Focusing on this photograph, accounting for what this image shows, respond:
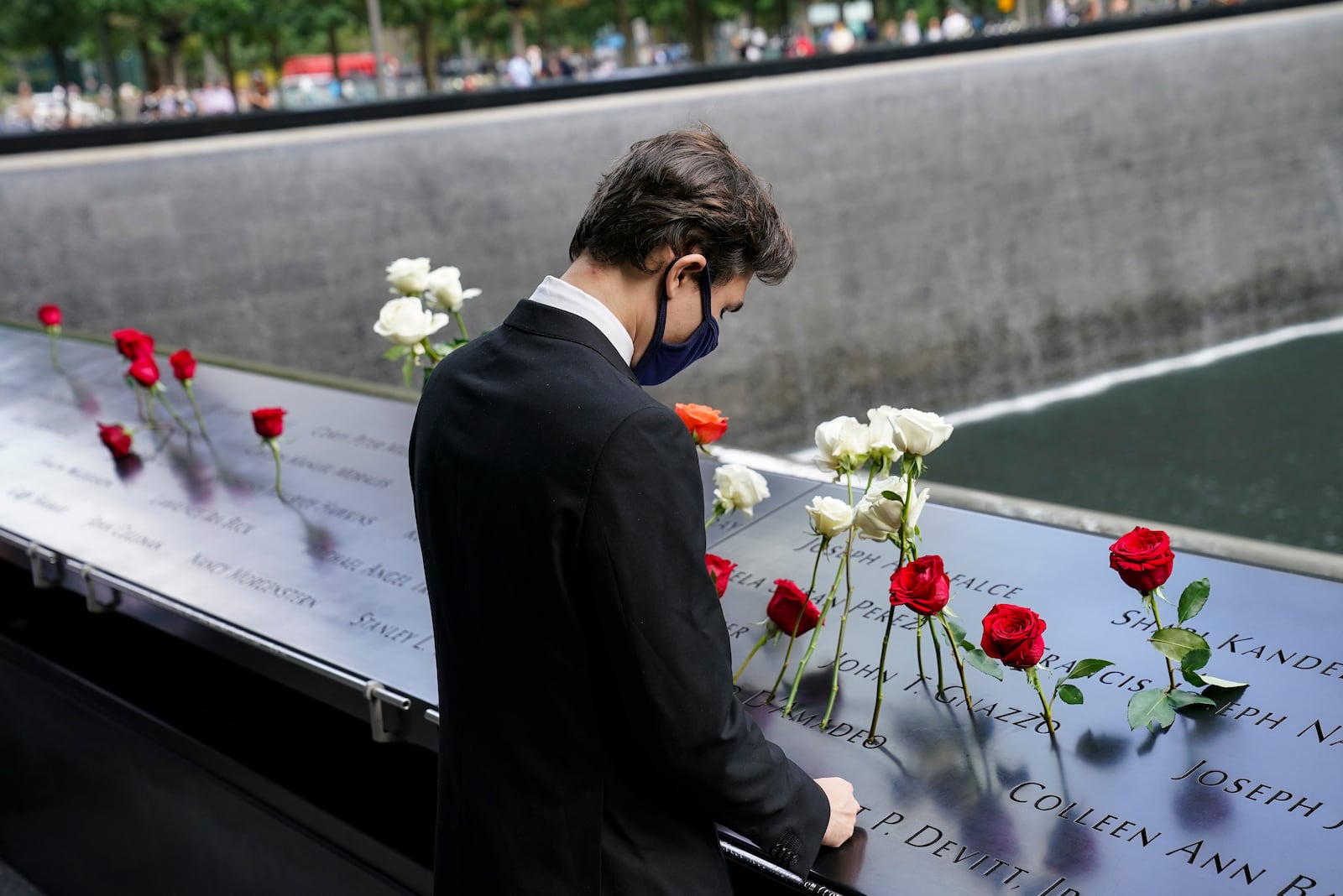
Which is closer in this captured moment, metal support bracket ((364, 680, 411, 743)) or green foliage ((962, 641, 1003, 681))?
green foliage ((962, 641, 1003, 681))

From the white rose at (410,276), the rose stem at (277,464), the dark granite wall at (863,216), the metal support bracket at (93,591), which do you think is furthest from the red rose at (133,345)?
the dark granite wall at (863,216)

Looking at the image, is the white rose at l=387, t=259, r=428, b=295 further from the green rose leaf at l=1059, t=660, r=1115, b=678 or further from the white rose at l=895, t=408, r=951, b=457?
the green rose leaf at l=1059, t=660, r=1115, b=678

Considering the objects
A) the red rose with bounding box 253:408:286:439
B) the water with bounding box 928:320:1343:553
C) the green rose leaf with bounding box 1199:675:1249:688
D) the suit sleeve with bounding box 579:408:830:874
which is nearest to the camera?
the suit sleeve with bounding box 579:408:830:874

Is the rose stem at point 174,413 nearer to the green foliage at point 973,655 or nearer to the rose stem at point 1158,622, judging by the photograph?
the green foliage at point 973,655

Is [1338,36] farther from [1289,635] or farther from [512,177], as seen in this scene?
[1289,635]

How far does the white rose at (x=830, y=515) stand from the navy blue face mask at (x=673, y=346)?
304 millimetres

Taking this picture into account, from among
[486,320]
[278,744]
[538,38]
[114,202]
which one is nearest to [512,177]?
[486,320]

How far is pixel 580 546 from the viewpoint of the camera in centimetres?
119

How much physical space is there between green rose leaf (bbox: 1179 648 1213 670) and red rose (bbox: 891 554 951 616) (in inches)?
14.6

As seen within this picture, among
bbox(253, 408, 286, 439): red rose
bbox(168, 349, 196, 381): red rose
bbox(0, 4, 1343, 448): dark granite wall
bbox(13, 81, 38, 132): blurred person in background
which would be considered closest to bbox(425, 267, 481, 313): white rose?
bbox(253, 408, 286, 439): red rose

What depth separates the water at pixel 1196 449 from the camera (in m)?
10.6

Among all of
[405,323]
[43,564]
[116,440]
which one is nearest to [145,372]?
[116,440]

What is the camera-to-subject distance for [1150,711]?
1.69 metres

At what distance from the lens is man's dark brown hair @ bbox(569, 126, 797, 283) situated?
1268 mm
